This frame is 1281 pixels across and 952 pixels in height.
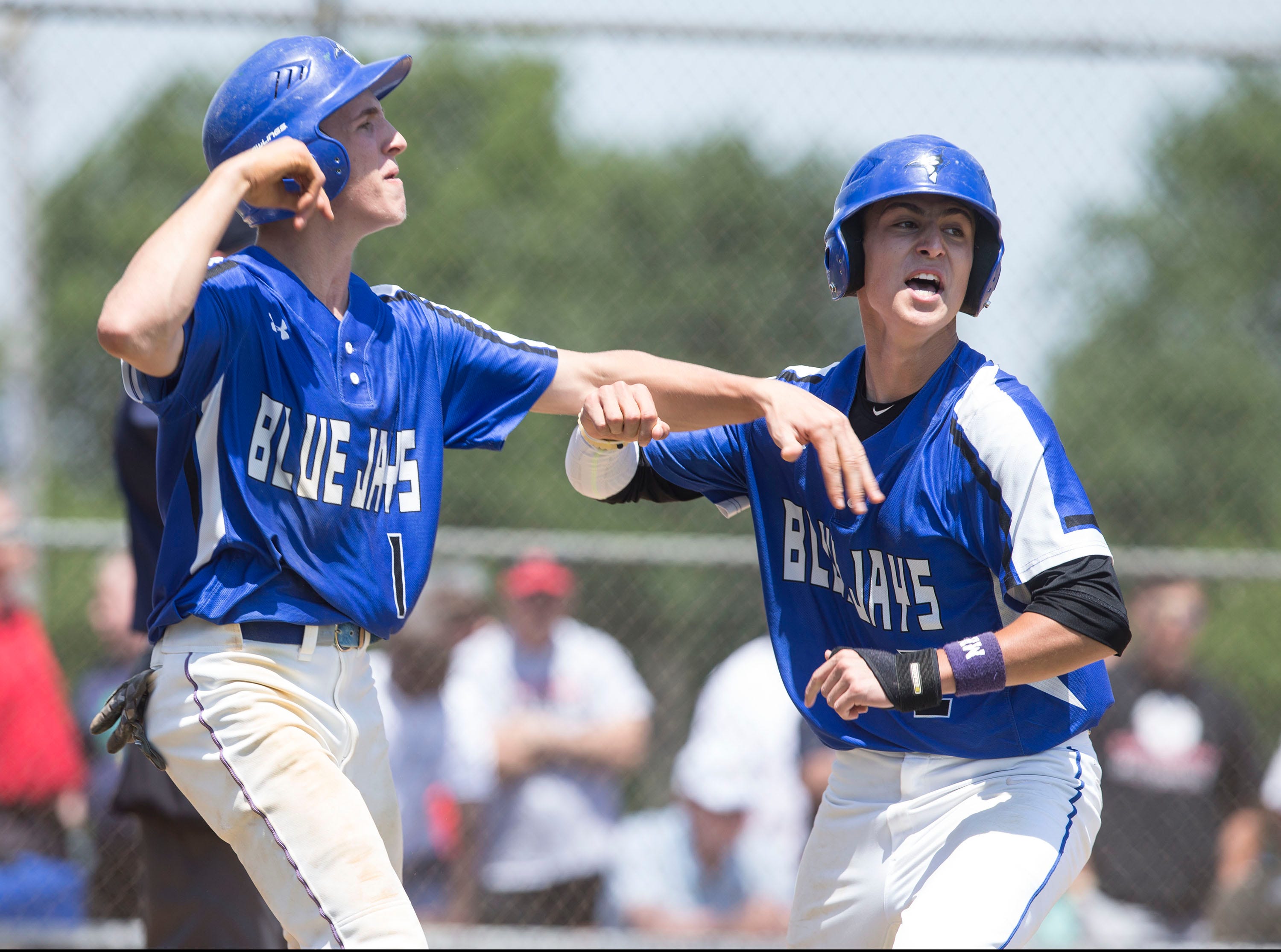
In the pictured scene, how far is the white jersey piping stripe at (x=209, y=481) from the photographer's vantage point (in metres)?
2.32

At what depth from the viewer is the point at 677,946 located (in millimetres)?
4969

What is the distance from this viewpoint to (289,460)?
2.39 meters

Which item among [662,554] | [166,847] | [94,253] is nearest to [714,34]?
[662,554]

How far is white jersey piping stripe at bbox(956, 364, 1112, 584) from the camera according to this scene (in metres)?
2.40

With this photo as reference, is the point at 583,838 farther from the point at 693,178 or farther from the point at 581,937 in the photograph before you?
the point at 693,178

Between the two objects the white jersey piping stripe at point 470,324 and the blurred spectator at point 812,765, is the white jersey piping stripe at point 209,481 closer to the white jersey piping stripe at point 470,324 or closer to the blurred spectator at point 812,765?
the white jersey piping stripe at point 470,324

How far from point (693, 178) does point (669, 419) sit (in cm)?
584

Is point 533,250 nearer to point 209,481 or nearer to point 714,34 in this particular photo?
point 714,34

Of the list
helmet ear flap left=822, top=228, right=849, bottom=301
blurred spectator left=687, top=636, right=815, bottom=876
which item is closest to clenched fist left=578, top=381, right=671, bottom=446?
helmet ear flap left=822, top=228, right=849, bottom=301

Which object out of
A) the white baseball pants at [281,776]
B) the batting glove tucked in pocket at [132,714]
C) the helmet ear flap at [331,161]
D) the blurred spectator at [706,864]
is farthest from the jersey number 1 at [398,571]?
the blurred spectator at [706,864]

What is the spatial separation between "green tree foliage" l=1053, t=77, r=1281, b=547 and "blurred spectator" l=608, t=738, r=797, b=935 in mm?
2287

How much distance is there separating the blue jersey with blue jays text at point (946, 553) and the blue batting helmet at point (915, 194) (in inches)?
8.9

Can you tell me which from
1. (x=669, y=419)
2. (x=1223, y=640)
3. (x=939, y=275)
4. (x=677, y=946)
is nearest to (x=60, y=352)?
(x=677, y=946)

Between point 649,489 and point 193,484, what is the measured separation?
3.81 feet
